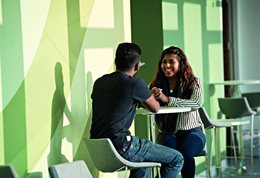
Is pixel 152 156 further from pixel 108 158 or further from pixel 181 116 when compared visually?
pixel 181 116

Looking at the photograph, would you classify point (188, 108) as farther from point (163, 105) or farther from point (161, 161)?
point (161, 161)

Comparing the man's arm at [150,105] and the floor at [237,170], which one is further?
the floor at [237,170]

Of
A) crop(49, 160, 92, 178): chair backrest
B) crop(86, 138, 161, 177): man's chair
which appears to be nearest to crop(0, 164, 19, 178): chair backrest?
crop(49, 160, 92, 178): chair backrest

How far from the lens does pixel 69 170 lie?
3.78m

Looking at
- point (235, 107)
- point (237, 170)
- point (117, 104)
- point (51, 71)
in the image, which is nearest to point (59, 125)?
point (51, 71)

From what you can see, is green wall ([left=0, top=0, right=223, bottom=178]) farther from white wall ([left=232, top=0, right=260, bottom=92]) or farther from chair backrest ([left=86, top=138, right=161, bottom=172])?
white wall ([left=232, top=0, right=260, bottom=92])

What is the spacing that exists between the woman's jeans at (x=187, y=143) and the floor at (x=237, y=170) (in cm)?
170

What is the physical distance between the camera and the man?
4.25m

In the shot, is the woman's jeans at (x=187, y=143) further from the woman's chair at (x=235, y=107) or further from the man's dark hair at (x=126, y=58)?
the woman's chair at (x=235, y=107)

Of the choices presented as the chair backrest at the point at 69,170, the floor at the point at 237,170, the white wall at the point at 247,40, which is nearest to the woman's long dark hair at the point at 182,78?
the chair backrest at the point at 69,170

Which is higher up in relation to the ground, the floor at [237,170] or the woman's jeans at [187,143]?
the woman's jeans at [187,143]

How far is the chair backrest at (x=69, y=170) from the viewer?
3568 mm

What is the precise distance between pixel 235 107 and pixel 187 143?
2.47 m

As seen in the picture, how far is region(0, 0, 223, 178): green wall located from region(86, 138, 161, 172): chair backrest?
32 cm
